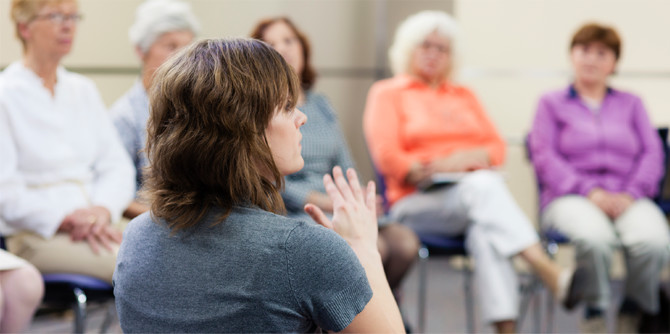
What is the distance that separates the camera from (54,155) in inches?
84.5

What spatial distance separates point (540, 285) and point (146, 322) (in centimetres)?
225

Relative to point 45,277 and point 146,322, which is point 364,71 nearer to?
point 45,277

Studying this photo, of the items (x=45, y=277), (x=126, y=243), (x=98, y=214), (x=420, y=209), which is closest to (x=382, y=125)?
(x=420, y=209)

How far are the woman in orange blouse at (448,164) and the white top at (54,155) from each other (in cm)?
114

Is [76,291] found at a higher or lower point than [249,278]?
lower

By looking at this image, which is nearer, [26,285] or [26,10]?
[26,285]

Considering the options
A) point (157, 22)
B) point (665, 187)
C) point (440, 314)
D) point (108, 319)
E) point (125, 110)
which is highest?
point (157, 22)

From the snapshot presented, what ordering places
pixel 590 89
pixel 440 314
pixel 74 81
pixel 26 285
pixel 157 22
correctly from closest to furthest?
pixel 26 285
pixel 74 81
pixel 157 22
pixel 590 89
pixel 440 314

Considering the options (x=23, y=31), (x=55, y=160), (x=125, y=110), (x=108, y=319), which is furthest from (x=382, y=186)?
(x=23, y=31)

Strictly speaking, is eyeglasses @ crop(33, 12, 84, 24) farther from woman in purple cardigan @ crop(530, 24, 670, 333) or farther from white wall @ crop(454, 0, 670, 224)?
white wall @ crop(454, 0, 670, 224)

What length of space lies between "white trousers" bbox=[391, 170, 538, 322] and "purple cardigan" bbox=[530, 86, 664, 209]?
330 millimetres

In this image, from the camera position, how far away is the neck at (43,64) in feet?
7.20

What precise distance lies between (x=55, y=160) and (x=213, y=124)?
1339mm

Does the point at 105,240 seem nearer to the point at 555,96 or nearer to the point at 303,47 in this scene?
the point at 303,47
